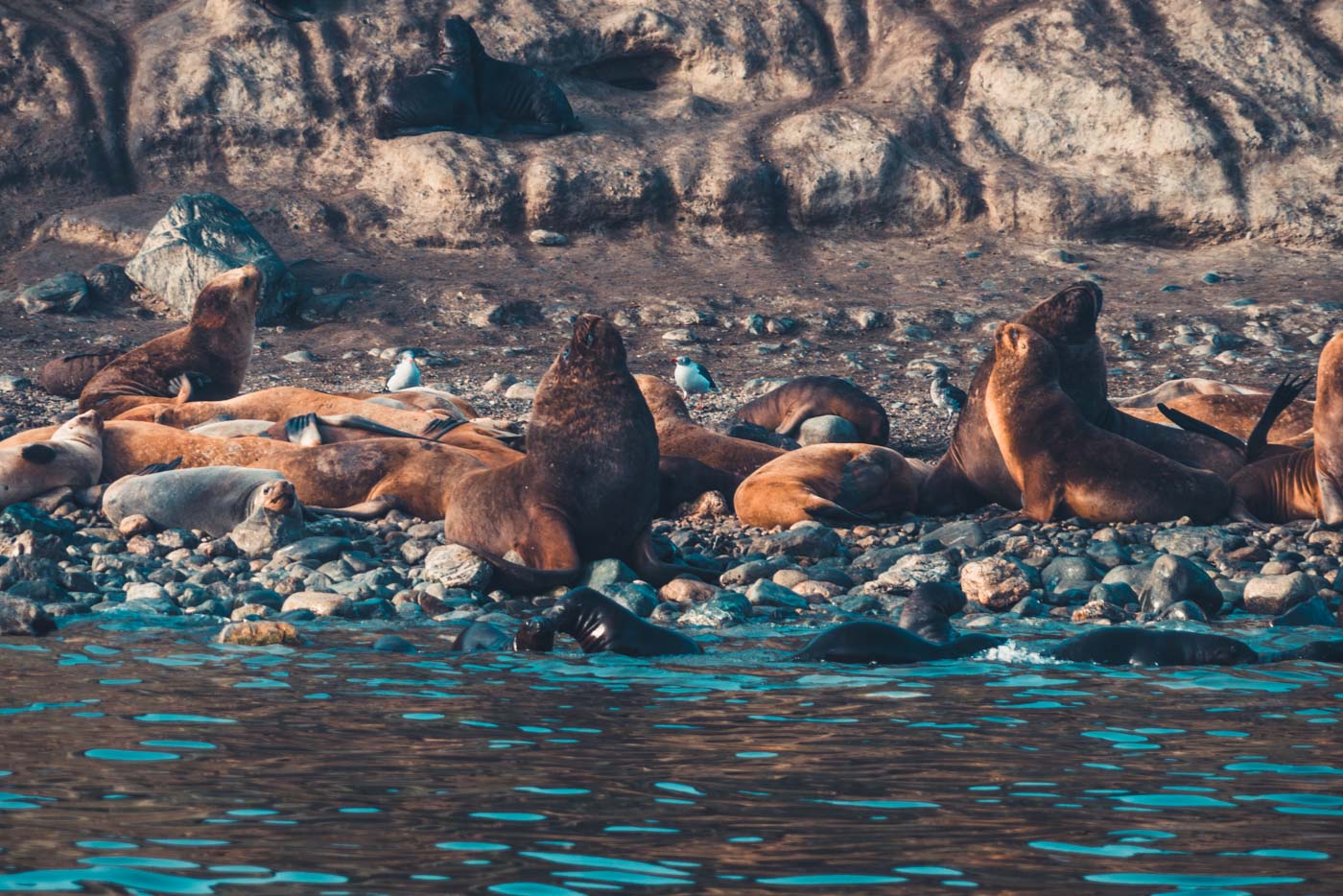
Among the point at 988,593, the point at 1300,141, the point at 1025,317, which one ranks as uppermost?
the point at 1300,141

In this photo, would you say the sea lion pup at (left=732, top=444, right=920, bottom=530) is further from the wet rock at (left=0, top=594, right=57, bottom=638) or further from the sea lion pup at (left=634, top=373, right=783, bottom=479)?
the wet rock at (left=0, top=594, right=57, bottom=638)

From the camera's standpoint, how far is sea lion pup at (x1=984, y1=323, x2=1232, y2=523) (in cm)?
811

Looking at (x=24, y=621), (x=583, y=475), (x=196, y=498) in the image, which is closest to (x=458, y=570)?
(x=583, y=475)

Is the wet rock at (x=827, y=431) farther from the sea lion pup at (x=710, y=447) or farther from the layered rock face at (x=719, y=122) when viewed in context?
the layered rock face at (x=719, y=122)

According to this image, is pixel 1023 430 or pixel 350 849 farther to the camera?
pixel 1023 430

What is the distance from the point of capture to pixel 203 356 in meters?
12.6

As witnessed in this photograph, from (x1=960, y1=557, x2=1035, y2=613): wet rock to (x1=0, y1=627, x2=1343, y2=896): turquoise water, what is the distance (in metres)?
1.21

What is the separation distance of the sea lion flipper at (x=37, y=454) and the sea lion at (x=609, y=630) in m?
4.46

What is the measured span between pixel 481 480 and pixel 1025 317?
3.47m

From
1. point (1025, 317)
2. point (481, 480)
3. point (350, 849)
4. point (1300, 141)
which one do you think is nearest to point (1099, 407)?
point (1025, 317)

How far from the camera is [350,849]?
2.82 meters

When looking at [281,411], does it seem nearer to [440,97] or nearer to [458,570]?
[458,570]

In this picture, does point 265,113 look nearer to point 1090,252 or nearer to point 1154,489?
point 1090,252

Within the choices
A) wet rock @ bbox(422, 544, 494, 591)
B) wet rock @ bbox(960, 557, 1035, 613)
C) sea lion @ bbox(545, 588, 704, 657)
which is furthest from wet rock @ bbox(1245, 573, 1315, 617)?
wet rock @ bbox(422, 544, 494, 591)
